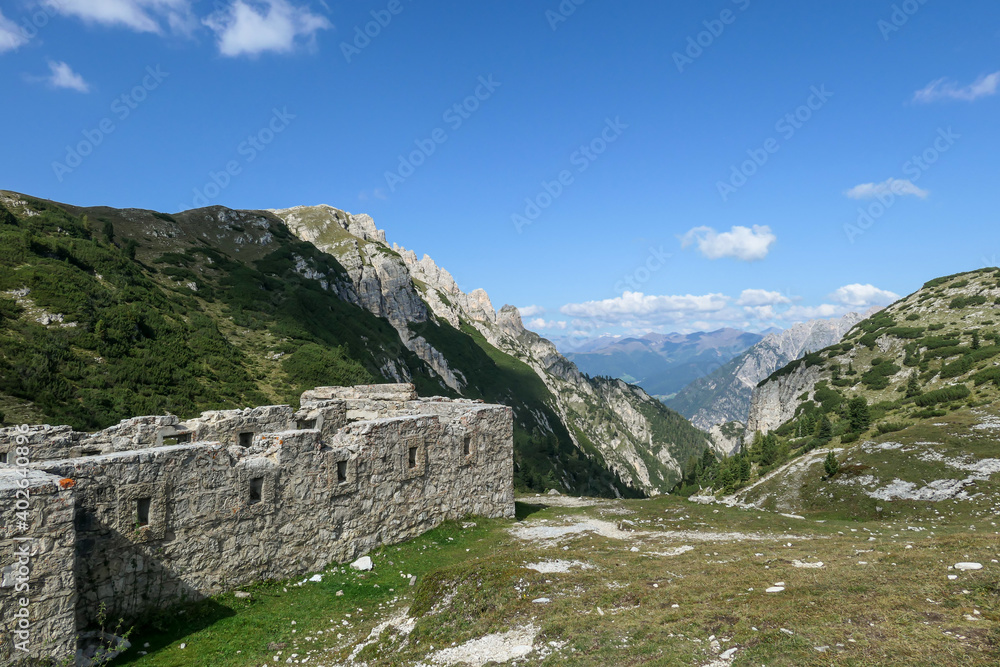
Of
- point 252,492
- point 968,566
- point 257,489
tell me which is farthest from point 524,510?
point 968,566

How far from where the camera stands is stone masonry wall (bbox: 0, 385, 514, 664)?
1362 cm

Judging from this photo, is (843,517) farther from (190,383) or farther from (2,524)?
(190,383)

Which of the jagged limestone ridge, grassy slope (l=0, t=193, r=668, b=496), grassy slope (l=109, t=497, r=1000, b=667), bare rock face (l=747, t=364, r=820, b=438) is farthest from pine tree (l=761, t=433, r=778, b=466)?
grassy slope (l=109, t=497, r=1000, b=667)

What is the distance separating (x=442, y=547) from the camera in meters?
21.9

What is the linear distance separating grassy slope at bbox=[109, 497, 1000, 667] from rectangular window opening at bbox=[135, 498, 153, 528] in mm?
2837

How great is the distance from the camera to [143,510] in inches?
570

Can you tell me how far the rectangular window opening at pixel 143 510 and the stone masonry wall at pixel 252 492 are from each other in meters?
0.03

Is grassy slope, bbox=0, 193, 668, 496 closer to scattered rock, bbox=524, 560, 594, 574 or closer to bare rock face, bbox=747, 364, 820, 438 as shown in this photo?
scattered rock, bbox=524, 560, 594, 574

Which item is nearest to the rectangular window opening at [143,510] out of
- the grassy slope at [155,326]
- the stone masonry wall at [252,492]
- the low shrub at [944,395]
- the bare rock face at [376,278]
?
the stone masonry wall at [252,492]

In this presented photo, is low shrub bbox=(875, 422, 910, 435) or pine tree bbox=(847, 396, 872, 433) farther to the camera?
pine tree bbox=(847, 396, 872, 433)

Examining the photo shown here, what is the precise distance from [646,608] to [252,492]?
43.0ft

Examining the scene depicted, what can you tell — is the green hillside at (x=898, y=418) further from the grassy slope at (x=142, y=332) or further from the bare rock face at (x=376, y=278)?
the bare rock face at (x=376, y=278)

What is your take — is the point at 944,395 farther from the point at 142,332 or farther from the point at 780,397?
the point at 142,332

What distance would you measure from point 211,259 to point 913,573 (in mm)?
102918
